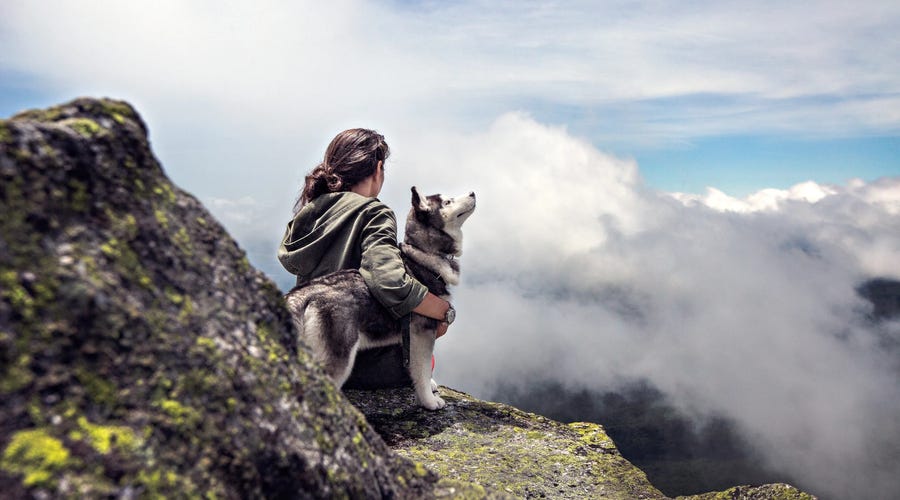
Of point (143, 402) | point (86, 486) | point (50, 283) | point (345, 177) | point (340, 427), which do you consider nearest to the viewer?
point (86, 486)

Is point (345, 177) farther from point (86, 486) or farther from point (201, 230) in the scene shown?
point (86, 486)

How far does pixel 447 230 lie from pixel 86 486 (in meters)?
9.53

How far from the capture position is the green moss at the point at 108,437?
2740mm

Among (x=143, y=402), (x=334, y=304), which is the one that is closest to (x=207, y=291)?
(x=143, y=402)

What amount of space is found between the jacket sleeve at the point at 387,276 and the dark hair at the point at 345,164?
1574mm

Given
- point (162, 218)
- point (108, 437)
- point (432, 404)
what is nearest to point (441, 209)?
point (432, 404)

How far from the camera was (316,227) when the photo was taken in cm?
1058

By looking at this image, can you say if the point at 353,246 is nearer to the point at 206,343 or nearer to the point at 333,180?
the point at 333,180

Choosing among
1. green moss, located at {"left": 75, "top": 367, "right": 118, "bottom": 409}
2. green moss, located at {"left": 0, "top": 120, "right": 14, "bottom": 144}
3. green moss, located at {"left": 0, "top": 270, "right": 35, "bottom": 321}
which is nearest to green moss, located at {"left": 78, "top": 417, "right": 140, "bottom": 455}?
green moss, located at {"left": 75, "top": 367, "right": 118, "bottom": 409}

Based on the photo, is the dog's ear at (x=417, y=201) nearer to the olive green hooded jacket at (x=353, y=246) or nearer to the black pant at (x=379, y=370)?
the olive green hooded jacket at (x=353, y=246)

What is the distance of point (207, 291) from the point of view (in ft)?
12.1

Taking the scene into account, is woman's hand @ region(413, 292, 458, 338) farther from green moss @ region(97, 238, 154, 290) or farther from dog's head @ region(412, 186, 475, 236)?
green moss @ region(97, 238, 154, 290)

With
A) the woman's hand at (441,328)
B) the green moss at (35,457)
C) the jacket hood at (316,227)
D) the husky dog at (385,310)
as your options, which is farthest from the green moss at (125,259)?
the woman's hand at (441,328)

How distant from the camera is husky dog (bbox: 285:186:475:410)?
8.77 m
